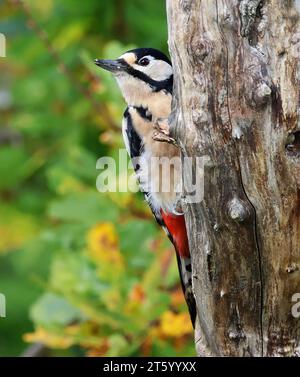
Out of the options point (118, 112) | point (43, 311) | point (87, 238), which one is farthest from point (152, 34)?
point (43, 311)

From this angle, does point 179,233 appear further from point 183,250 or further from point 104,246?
point 104,246

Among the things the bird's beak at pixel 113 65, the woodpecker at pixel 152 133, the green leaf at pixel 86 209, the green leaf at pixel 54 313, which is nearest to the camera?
the woodpecker at pixel 152 133

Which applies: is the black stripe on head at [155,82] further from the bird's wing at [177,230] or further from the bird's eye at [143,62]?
the bird's wing at [177,230]

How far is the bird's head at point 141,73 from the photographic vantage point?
4.65m

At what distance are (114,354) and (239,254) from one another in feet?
6.21

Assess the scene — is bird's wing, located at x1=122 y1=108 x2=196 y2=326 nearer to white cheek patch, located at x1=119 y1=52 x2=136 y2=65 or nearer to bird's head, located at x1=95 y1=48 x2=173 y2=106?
bird's head, located at x1=95 y1=48 x2=173 y2=106

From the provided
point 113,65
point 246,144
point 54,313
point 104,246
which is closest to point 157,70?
point 113,65

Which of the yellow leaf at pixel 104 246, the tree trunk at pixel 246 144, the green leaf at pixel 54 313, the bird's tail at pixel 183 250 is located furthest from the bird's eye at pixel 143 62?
the green leaf at pixel 54 313

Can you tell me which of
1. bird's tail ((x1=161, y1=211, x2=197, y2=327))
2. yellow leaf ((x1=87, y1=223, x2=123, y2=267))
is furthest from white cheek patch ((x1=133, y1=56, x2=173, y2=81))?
yellow leaf ((x1=87, y1=223, x2=123, y2=267))

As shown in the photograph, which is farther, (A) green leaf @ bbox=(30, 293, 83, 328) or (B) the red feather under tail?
(A) green leaf @ bbox=(30, 293, 83, 328)

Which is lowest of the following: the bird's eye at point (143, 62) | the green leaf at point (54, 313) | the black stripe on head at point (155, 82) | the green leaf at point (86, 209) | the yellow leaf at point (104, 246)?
the green leaf at point (54, 313)

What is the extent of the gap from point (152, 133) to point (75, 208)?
1521 mm

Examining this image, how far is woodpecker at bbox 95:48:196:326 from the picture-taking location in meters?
4.53
